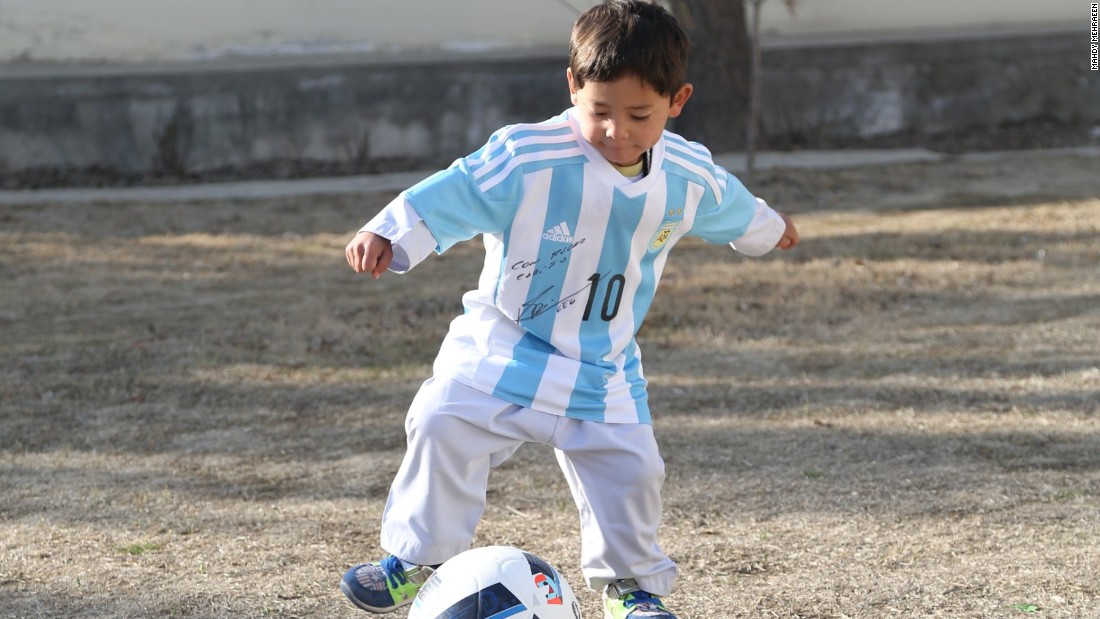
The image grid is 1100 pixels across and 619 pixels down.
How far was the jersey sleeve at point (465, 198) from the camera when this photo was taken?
8.47 ft

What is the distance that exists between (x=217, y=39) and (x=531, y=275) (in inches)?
310

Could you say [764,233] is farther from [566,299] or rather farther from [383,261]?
[383,261]

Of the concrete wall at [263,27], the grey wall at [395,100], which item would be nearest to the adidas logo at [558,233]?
the grey wall at [395,100]

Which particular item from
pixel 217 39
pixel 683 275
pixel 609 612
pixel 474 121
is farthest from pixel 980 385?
pixel 217 39

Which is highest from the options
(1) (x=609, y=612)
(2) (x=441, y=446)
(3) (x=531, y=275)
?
(3) (x=531, y=275)

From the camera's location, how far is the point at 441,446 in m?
2.67

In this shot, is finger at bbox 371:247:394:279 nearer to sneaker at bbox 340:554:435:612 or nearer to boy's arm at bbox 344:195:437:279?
boy's arm at bbox 344:195:437:279

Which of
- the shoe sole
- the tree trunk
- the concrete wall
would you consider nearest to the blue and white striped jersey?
the shoe sole

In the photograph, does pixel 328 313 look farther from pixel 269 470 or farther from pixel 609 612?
pixel 609 612

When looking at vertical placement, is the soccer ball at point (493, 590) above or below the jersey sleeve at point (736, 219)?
below

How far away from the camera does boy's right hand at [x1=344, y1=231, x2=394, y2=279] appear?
2488 mm

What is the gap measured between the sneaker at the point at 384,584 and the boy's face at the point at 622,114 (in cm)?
101

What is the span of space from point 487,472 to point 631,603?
451 mm
